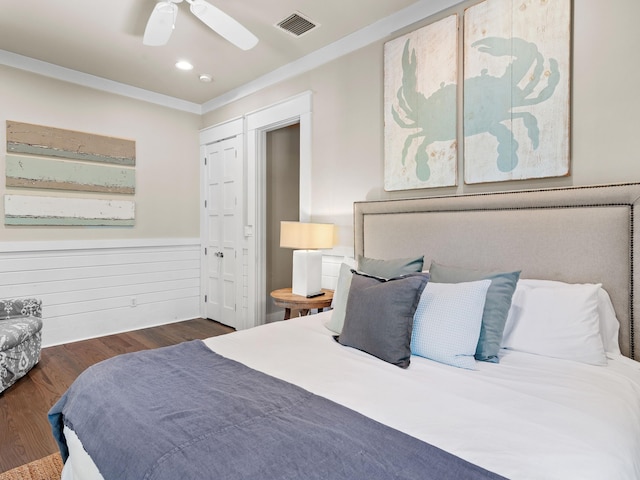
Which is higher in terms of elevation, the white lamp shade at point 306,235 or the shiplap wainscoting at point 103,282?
the white lamp shade at point 306,235

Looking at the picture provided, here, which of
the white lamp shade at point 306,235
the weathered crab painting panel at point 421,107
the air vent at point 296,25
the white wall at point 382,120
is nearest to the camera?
the white wall at point 382,120

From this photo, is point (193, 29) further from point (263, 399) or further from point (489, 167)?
point (263, 399)

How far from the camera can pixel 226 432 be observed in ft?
3.37

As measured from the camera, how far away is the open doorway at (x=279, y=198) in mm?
4352

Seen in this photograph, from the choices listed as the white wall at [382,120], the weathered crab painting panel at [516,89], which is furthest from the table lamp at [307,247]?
the weathered crab painting panel at [516,89]

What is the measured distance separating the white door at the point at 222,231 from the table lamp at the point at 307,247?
1.41 metres

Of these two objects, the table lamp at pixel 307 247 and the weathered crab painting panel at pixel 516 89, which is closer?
the weathered crab painting panel at pixel 516 89

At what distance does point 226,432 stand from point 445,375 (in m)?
0.88

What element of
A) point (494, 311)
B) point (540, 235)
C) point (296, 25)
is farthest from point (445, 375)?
point (296, 25)

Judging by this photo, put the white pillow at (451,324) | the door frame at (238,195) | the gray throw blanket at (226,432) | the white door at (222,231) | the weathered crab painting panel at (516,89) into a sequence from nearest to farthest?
the gray throw blanket at (226,432)
the white pillow at (451,324)
the weathered crab painting panel at (516,89)
the door frame at (238,195)
the white door at (222,231)

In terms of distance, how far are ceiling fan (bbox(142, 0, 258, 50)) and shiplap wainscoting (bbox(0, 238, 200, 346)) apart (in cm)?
239

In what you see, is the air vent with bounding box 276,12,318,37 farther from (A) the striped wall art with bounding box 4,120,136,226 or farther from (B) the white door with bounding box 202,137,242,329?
(A) the striped wall art with bounding box 4,120,136,226

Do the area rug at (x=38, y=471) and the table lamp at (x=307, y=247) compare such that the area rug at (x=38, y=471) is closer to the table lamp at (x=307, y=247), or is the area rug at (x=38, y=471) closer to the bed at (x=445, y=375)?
the bed at (x=445, y=375)

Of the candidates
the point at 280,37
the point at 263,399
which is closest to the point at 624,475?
the point at 263,399
